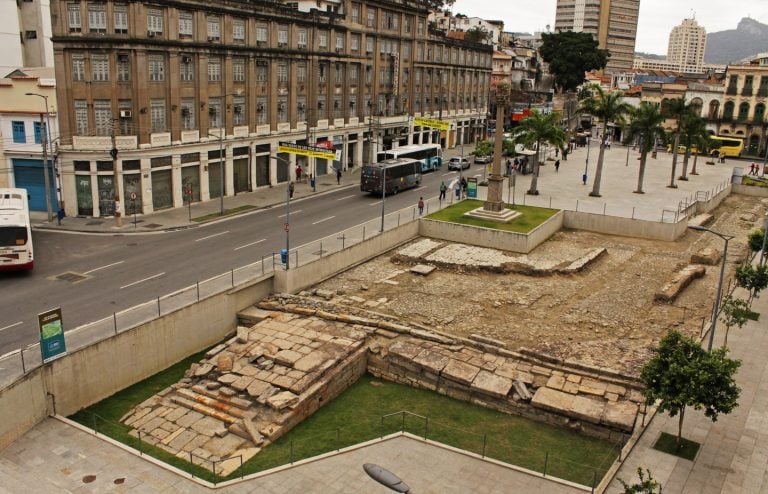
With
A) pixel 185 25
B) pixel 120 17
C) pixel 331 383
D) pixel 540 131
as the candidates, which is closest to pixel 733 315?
pixel 331 383

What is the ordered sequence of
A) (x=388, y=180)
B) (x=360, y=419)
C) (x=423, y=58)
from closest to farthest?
(x=360, y=419) < (x=388, y=180) < (x=423, y=58)

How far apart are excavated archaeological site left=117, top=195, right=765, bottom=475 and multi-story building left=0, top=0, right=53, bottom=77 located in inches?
1730

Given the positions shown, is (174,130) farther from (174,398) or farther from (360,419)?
(360,419)

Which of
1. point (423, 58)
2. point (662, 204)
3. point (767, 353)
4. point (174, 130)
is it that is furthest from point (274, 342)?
point (423, 58)

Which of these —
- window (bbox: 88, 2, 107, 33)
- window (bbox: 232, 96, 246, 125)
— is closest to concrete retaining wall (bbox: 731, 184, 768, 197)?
window (bbox: 232, 96, 246, 125)

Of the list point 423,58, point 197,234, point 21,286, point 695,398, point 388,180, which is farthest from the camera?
point 423,58

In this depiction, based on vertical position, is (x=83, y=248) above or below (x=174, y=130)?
below

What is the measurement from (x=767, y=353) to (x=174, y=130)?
42194mm

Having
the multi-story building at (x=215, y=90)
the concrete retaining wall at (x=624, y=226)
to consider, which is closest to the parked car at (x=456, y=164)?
the multi-story building at (x=215, y=90)

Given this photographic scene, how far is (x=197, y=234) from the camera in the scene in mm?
45000

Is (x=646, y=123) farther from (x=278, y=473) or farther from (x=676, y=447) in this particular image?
(x=278, y=473)

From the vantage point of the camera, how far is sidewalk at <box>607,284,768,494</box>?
2008 cm

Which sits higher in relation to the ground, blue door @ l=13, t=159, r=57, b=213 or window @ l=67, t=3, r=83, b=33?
window @ l=67, t=3, r=83, b=33

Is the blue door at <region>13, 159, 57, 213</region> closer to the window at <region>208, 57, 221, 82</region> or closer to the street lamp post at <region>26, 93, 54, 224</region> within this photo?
the street lamp post at <region>26, 93, 54, 224</region>
